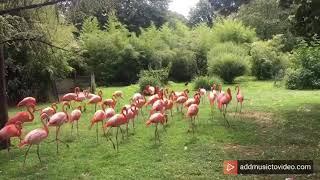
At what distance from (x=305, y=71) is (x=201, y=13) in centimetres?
4460

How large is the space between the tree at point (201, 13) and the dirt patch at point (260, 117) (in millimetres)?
52400

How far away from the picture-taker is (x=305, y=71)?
2191 cm

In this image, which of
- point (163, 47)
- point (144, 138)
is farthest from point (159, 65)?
point (144, 138)

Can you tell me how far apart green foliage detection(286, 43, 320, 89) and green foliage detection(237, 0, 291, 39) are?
46.3 feet

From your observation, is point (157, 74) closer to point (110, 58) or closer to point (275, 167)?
point (110, 58)

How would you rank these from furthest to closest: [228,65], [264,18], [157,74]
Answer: [264,18]
[228,65]
[157,74]

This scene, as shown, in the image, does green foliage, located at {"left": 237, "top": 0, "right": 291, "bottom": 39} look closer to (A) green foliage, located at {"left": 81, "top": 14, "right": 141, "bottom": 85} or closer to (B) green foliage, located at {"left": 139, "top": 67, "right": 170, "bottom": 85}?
(A) green foliage, located at {"left": 81, "top": 14, "right": 141, "bottom": 85}

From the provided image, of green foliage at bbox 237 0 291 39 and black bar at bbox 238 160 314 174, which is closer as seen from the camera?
black bar at bbox 238 160 314 174

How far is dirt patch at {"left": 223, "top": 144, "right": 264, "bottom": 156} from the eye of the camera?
8.78m

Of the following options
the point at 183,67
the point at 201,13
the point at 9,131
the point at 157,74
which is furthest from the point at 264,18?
the point at 9,131

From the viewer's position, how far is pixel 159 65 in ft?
94.4

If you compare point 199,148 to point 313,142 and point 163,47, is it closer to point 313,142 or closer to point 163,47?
point 313,142

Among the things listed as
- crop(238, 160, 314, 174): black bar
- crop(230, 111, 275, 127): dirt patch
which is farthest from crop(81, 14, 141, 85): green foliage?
crop(238, 160, 314, 174): black bar

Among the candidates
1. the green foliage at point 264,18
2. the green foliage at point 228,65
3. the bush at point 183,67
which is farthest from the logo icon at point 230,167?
the green foliage at point 264,18
